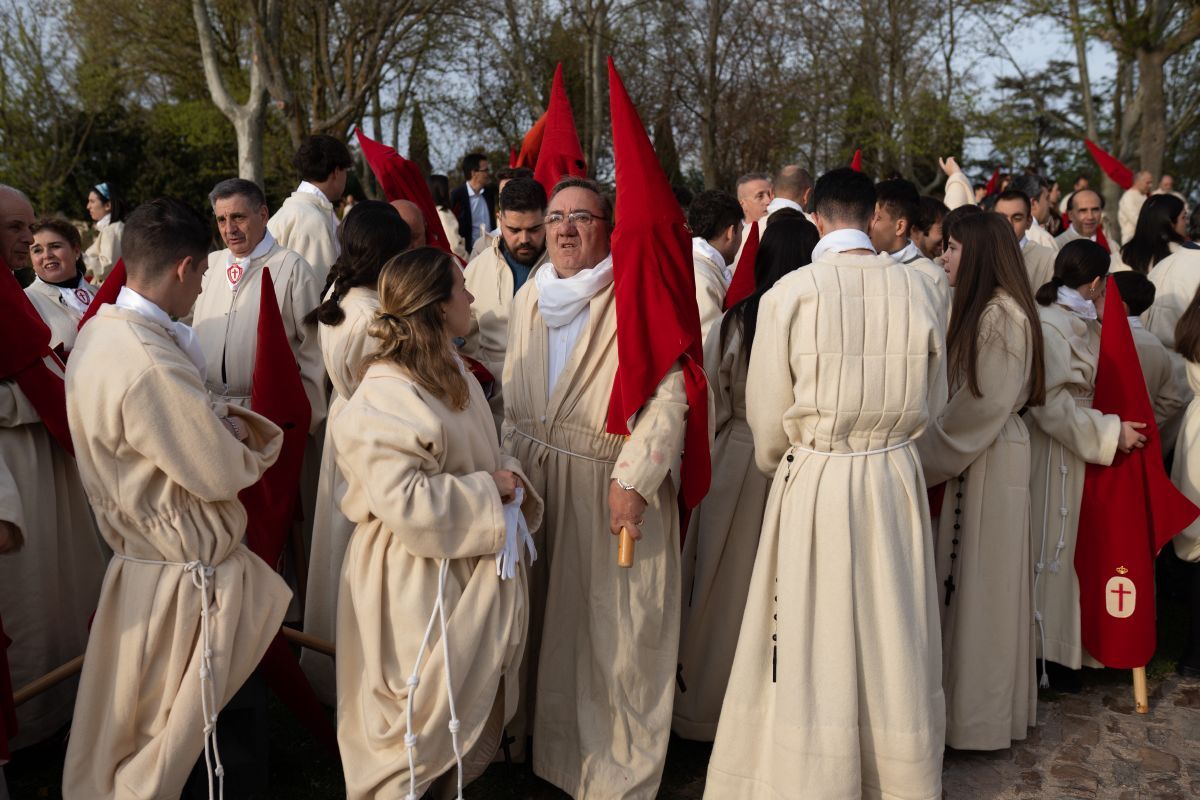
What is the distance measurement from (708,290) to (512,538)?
83.0 inches

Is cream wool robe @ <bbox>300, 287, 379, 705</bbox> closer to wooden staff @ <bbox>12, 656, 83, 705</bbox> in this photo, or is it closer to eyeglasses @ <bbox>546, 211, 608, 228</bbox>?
eyeglasses @ <bbox>546, 211, 608, 228</bbox>

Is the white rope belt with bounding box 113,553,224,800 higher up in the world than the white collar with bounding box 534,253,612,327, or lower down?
lower down

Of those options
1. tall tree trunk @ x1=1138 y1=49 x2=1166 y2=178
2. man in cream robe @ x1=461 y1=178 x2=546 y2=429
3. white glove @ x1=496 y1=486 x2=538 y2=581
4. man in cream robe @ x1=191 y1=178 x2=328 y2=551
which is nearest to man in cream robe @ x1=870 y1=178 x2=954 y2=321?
man in cream robe @ x1=461 y1=178 x2=546 y2=429

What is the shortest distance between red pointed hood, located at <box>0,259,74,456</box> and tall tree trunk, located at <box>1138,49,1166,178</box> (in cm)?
1617

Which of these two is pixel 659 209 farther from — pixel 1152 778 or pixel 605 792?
pixel 1152 778

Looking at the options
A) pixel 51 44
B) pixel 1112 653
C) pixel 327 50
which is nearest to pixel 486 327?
pixel 1112 653

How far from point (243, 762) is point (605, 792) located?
1.31 meters

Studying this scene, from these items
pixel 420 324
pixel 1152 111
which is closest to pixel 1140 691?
pixel 420 324

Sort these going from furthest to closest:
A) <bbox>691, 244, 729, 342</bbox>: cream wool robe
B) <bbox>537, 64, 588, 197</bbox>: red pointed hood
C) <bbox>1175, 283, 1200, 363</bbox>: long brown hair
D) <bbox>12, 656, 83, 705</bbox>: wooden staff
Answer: <bbox>537, 64, 588, 197</bbox>: red pointed hood, <bbox>1175, 283, 1200, 363</bbox>: long brown hair, <bbox>691, 244, 729, 342</bbox>: cream wool robe, <bbox>12, 656, 83, 705</bbox>: wooden staff

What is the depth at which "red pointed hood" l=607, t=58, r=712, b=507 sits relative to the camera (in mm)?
3645

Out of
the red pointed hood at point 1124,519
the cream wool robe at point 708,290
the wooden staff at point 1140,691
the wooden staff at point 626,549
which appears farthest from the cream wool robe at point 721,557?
the wooden staff at point 1140,691

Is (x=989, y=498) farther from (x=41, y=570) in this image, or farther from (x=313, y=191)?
(x=313, y=191)

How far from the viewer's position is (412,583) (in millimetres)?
3254

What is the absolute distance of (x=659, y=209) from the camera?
12.0 feet
